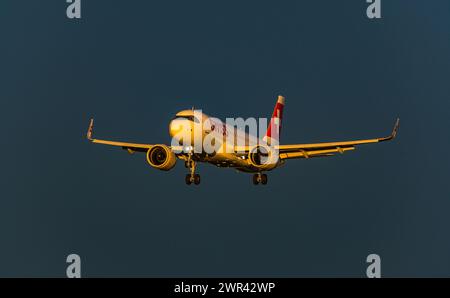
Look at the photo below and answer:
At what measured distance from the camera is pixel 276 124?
5340 inches

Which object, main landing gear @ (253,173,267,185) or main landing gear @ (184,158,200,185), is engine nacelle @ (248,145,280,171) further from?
main landing gear @ (184,158,200,185)

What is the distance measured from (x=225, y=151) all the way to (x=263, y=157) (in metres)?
5.21

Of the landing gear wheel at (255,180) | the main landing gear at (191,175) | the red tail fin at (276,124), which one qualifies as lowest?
the main landing gear at (191,175)

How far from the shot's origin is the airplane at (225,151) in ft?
355

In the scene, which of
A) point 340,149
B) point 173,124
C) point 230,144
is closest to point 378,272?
point 340,149

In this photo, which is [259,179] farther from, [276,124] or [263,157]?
[276,124]

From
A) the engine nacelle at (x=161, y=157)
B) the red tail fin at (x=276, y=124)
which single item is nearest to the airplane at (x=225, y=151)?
the engine nacelle at (x=161, y=157)

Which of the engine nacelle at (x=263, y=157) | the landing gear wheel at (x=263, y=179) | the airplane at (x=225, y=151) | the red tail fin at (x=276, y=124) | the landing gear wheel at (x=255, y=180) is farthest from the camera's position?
the red tail fin at (x=276, y=124)

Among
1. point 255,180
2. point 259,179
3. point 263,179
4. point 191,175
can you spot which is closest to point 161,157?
point 191,175

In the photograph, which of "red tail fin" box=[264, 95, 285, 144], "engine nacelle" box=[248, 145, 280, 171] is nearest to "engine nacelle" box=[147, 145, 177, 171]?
"engine nacelle" box=[248, 145, 280, 171]

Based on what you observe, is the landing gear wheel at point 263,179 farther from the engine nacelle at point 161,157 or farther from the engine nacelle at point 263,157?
the engine nacelle at point 161,157

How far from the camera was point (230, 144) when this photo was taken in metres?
113
